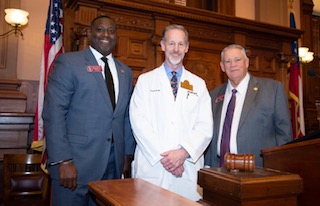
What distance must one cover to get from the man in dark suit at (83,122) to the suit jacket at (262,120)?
933mm

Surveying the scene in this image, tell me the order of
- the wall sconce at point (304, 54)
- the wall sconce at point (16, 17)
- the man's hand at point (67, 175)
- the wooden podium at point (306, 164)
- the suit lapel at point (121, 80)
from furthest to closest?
the wall sconce at point (304, 54) → the wall sconce at point (16, 17) → the suit lapel at point (121, 80) → the man's hand at point (67, 175) → the wooden podium at point (306, 164)

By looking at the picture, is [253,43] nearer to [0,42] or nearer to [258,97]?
[258,97]

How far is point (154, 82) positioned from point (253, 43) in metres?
2.94

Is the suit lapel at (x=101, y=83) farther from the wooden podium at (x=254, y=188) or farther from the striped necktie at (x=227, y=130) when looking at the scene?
the wooden podium at (x=254, y=188)

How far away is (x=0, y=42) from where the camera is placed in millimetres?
4125

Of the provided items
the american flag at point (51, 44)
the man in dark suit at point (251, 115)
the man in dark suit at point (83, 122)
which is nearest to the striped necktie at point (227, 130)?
the man in dark suit at point (251, 115)

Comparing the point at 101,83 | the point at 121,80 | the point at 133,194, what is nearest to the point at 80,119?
the point at 101,83

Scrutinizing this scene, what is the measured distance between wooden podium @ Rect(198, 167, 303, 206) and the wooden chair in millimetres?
2182

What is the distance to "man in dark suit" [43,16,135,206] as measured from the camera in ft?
5.95

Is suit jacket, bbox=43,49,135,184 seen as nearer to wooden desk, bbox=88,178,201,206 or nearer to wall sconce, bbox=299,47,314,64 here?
wooden desk, bbox=88,178,201,206

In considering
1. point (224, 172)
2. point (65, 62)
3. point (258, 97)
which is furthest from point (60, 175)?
point (258, 97)

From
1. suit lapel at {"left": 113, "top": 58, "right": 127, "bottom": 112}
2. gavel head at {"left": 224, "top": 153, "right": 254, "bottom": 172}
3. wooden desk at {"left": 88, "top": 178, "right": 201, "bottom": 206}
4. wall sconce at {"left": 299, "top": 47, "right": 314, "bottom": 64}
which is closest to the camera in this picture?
wooden desk at {"left": 88, "top": 178, "right": 201, "bottom": 206}

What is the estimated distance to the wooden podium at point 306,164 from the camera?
1.20 meters

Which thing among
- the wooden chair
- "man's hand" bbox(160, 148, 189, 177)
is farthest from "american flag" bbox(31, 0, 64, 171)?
"man's hand" bbox(160, 148, 189, 177)
